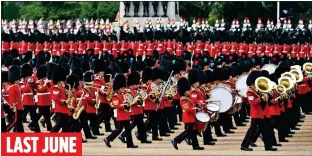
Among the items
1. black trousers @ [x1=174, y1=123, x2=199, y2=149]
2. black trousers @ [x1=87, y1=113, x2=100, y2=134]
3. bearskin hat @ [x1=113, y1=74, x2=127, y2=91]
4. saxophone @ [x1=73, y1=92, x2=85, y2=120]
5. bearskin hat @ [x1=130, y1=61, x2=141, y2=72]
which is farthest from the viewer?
bearskin hat @ [x1=130, y1=61, x2=141, y2=72]

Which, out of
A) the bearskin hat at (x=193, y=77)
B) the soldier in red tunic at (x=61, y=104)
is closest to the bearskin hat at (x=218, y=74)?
the bearskin hat at (x=193, y=77)

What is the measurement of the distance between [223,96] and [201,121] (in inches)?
37.0

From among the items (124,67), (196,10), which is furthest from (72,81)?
(196,10)

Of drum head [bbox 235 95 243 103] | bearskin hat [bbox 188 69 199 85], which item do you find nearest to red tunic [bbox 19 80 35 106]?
bearskin hat [bbox 188 69 199 85]

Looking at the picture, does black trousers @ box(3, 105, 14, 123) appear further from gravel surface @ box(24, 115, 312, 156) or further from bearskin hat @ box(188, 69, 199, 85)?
bearskin hat @ box(188, 69, 199, 85)

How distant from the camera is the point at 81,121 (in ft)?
58.1

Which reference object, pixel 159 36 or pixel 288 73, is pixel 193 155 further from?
pixel 159 36

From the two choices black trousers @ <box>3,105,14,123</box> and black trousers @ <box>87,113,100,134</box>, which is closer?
black trousers @ <box>3,105,14,123</box>

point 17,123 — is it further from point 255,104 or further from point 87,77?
point 255,104

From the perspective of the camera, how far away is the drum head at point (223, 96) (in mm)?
17144

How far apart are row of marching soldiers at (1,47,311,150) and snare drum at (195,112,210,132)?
0.01 meters

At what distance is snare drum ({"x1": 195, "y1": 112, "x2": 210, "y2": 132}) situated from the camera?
53.9 feet

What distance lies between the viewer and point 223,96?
679 inches

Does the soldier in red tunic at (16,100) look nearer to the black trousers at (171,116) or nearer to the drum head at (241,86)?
the black trousers at (171,116)
